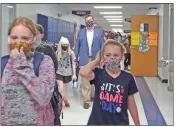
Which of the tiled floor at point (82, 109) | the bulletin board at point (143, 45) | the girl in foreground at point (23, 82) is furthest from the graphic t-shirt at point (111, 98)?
the bulletin board at point (143, 45)

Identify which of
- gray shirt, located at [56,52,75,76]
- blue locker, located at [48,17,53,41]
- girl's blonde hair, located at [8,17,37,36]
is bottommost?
gray shirt, located at [56,52,75,76]

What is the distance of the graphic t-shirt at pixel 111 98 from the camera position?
1.32 metres

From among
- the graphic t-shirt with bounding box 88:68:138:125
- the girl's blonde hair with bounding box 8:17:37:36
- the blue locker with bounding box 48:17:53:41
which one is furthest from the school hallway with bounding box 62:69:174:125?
the girl's blonde hair with bounding box 8:17:37:36

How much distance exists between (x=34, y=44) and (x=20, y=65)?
111 mm

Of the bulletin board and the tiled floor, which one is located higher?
the bulletin board

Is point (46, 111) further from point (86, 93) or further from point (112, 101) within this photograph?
point (86, 93)

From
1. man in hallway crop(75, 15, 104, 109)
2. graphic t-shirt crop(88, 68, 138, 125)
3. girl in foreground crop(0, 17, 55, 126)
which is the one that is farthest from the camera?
man in hallway crop(75, 15, 104, 109)

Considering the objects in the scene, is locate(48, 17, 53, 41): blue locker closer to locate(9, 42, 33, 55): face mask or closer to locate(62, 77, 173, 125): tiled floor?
locate(62, 77, 173, 125): tiled floor

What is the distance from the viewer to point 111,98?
51.6 inches

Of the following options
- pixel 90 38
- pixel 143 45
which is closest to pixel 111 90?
pixel 90 38

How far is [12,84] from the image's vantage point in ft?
3.61

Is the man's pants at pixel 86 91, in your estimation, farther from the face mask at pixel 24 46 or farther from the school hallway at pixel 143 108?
the face mask at pixel 24 46

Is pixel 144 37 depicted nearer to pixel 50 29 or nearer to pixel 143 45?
pixel 143 45

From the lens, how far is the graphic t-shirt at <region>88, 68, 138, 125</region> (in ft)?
4.32
